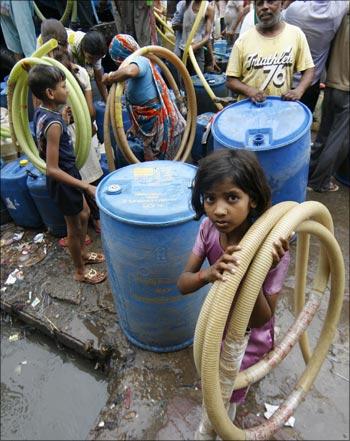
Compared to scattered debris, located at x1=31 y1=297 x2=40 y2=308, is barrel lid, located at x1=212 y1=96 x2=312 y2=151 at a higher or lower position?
higher

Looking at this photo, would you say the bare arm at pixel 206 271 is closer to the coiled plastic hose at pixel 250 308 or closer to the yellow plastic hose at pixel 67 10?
the coiled plastic hose at pixel 250 308

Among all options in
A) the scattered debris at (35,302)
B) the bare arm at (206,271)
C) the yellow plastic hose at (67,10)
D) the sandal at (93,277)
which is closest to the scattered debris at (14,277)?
the scattered debris at (35,302)

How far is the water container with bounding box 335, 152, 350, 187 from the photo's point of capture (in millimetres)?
3767

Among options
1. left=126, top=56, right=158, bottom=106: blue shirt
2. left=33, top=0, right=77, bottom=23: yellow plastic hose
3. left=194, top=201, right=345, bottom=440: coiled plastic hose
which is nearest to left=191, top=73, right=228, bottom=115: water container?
left=126, top=56, right=158, bottom=106: blue shirt

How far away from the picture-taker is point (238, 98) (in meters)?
3.17

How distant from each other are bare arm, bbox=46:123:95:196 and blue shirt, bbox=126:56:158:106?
2.30 feet

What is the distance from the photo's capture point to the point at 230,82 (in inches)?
115

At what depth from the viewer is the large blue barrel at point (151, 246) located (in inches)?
72.2

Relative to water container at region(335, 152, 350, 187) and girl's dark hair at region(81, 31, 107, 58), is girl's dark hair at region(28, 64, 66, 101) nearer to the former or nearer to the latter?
girl's dark hair at region(81, 31, 107, 58)

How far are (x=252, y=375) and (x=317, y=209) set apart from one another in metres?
0.79

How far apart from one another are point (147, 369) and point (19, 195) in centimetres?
206

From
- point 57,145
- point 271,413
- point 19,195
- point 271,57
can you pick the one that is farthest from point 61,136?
point 271,413

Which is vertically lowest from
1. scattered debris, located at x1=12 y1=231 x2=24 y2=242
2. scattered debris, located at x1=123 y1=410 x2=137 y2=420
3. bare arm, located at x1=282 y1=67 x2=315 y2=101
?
scattered debris, located at x1=12 y1=231 x2=24 y2=242

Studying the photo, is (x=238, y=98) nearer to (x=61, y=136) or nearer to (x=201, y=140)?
(x=201, y=140)
